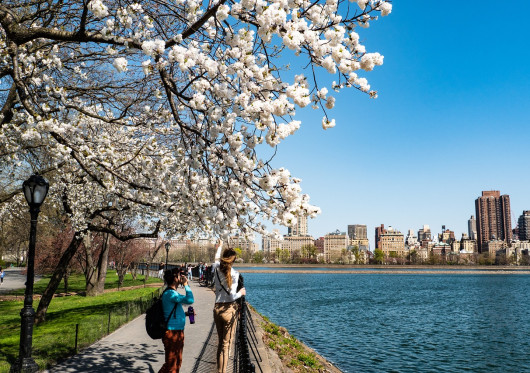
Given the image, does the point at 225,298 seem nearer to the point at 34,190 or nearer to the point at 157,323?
the point at 157,323

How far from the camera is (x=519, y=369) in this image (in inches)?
720

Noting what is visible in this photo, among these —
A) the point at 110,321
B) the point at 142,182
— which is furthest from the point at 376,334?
the point at 142,182

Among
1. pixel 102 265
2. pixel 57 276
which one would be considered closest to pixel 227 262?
pixel 57 276

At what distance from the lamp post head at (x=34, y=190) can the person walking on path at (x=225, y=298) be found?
413cm

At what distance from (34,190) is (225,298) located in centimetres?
460

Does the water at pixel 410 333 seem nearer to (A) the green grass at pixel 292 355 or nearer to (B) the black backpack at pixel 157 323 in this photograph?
(A) the green grass at pixel 292 355

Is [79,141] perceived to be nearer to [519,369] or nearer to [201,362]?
[201,362]

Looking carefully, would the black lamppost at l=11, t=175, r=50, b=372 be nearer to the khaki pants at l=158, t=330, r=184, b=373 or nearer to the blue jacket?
the khaki pants at l=158, t=330, r=184, b=373

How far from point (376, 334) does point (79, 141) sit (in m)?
21.1

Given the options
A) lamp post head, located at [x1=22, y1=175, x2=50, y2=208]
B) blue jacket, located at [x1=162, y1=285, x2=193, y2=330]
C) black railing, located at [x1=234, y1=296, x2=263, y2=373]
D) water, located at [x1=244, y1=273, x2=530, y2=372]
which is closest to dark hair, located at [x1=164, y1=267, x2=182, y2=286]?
blue jacket, located at [x1=162, y1=285, x2=193, y2=330]

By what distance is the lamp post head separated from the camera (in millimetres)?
8312

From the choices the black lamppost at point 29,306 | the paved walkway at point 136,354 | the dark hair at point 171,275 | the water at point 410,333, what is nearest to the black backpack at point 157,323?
the dark hair at point 171,275

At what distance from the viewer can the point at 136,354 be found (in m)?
9.93

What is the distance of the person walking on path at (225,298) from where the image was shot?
22.7ft
